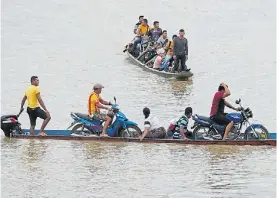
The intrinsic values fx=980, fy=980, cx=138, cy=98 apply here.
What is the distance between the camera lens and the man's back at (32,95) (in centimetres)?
2350

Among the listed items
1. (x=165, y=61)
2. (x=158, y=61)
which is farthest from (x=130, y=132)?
(x=158, y=61)

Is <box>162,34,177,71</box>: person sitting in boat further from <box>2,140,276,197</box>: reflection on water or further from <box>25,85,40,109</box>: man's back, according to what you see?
<box>2,140,276,197</box>: reflection on water

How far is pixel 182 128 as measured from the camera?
74.6 feet

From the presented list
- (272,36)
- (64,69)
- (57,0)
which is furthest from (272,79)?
(57,0)

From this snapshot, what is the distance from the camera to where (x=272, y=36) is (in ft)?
158

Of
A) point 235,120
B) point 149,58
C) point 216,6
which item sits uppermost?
point 216,6

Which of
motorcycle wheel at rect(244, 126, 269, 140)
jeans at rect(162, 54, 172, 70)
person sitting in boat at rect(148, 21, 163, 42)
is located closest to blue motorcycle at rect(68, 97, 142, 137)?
motorcycle wheel at rect(244, 126, 269, 140)

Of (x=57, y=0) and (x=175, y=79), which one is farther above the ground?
(x=57, y=0)

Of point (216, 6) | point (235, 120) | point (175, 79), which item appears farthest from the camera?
point (216, 6)

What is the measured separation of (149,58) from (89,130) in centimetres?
1420

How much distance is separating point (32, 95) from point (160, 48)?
12.7 m

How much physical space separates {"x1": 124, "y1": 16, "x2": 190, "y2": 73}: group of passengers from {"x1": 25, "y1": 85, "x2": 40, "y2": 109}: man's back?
1113 centimetres

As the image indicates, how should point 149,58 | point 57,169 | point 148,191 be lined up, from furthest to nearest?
point 149,58 < point 57,169 < point 148,191

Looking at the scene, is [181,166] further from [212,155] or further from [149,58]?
Answer: [149,58]
